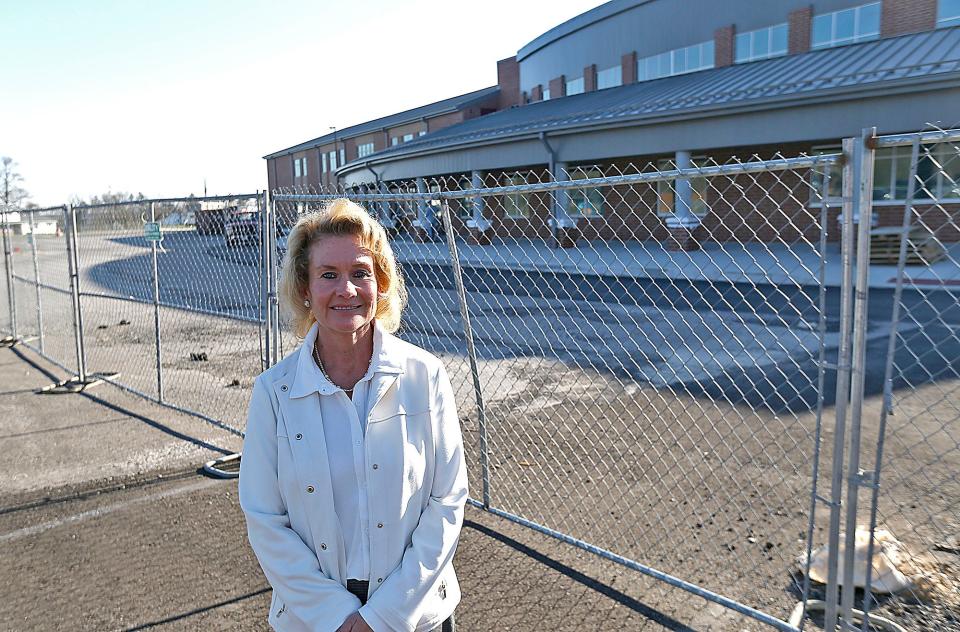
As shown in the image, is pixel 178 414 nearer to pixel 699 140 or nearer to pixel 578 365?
pixel 578 365

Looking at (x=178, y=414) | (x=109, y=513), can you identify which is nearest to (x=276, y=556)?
(x=109, y=513)

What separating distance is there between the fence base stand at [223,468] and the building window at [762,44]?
2805cm

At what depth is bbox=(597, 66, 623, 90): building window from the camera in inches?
1366

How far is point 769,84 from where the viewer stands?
20.9m

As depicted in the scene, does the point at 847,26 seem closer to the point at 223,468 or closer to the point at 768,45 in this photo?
the point at 768,45

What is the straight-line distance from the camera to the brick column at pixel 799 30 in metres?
26.7

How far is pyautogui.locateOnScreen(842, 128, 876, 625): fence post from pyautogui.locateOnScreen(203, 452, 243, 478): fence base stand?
160 inches

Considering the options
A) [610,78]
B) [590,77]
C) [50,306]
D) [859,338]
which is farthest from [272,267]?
[590,77]

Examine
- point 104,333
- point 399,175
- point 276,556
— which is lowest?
point 104,333

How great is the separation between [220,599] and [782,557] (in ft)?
9.67

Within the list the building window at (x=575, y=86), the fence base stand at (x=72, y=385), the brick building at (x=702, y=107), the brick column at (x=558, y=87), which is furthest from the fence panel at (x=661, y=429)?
the brick column at (x=558, y=87)

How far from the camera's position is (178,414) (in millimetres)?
7145

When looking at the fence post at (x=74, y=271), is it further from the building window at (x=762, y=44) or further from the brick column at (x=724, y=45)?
the brick column at (x=724, y=45)

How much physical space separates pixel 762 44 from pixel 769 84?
9.01 meters
